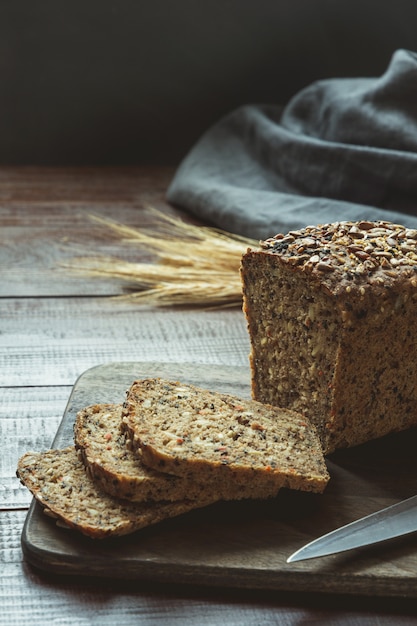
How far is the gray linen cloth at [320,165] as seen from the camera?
3.82m

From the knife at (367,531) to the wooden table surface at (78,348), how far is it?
92mm

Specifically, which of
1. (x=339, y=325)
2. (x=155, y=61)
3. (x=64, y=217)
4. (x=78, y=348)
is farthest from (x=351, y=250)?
(x=155, y=61)

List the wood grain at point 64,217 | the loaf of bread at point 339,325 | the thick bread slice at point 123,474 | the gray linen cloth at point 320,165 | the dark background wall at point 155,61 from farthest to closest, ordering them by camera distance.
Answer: the dark background wall at point 155,61 < the gray linen cloth at point 320,165 < the wood grain at point 64,217 < the loaf of bread at point 339,325 < the thick bread slice at point 123,474

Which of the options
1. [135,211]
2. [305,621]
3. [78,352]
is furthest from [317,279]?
[135,211]

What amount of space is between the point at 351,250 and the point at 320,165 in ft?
6.71

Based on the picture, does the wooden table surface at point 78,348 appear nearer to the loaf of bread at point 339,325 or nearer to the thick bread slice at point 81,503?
the thick bread slice at point 81,503

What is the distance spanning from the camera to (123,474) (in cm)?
188

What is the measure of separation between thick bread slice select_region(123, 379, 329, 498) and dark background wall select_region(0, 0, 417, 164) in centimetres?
352

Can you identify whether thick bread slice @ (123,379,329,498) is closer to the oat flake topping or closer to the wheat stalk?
the oat flake topping

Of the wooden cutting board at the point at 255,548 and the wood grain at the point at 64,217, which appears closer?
the wooden cutting board at the point at 255,548

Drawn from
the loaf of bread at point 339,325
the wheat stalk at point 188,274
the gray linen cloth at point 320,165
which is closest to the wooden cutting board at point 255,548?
the loaf of bread at point 339,325

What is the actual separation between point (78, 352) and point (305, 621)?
1489 mm

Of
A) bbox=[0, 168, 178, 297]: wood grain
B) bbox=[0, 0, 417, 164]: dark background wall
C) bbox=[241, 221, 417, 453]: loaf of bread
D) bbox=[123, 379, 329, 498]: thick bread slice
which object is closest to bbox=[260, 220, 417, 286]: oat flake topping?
bbox=[241, 221, 417, 453]: loaf of bread

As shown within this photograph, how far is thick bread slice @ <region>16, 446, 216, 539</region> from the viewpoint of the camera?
71.6 inches
